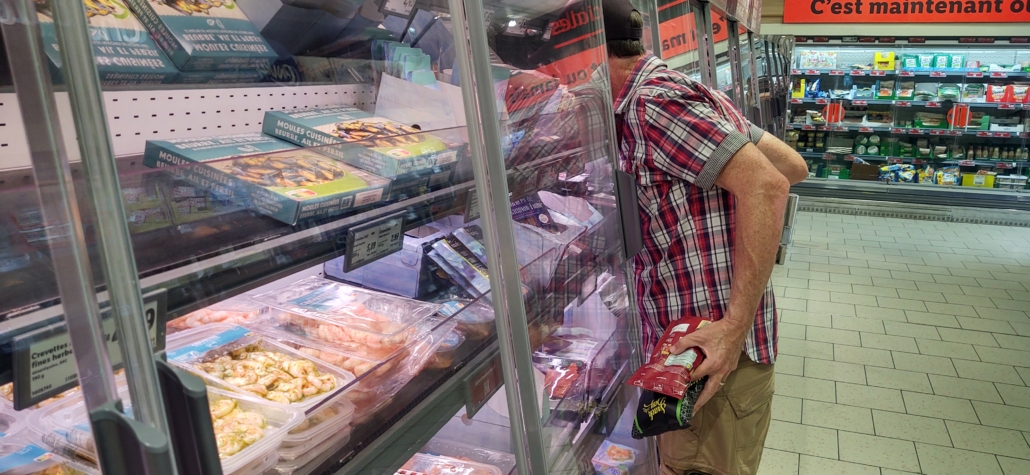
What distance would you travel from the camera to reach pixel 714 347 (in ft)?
5.12

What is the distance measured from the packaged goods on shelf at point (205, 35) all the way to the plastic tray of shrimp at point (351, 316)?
457mm

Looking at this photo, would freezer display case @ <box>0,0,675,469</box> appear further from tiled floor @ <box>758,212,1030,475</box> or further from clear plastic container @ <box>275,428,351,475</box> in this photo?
tiled floor @ <box>758,212,1030,475</box>

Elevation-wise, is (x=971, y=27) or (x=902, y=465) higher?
(x=971, y=27)

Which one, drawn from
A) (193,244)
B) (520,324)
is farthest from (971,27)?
(193,244)

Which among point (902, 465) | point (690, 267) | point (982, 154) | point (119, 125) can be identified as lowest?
point (902, 465)

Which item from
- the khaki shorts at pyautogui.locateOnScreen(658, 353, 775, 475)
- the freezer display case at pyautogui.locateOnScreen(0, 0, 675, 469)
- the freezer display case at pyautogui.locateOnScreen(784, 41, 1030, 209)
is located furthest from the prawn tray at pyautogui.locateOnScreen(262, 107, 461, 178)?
the freezer display case at pyautogui.locateOnScreen(784, 41, 1030, 209)

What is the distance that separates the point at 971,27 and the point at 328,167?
8.49m

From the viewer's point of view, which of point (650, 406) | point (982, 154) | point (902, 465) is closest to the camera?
point (650, 406)

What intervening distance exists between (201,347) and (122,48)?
0.49 m

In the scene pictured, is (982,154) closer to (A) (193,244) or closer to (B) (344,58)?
(B) (344,58)

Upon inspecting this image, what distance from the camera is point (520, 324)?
3.95 feet

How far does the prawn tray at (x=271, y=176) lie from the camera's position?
89cm

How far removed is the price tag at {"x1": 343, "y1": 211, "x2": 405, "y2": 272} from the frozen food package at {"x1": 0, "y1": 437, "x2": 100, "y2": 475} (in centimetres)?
40

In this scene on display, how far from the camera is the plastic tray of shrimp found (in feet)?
4.15
